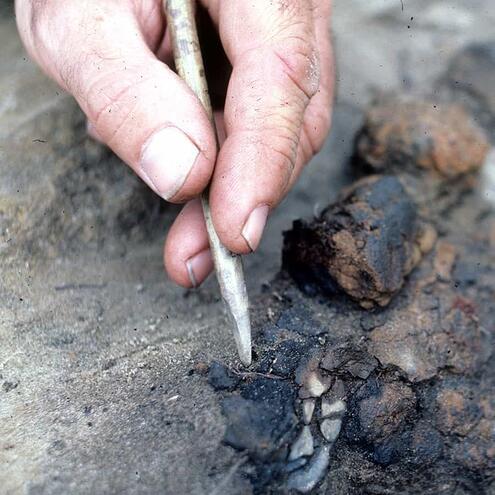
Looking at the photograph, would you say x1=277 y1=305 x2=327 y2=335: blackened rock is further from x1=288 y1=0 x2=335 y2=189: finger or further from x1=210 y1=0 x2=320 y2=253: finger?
x1=288 y1=0 x2=335 y2=189: finger

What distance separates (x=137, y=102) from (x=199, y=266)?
0.51 m

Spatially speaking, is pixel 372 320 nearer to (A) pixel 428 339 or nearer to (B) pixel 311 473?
(A) pixel 428 339

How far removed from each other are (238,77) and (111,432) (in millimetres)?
930

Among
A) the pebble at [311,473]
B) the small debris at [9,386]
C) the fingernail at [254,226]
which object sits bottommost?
the pebble at [311,473]

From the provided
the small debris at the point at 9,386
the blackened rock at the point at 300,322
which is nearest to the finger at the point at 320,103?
the blackened rock at the point at 300,322

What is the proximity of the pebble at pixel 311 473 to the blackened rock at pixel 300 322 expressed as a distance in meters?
0.30

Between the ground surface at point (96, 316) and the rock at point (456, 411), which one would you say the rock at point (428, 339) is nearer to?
the rock at point (456, 411)

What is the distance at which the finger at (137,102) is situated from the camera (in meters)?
1.50

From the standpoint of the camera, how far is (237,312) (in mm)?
1542

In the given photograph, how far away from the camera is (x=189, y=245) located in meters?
1.77

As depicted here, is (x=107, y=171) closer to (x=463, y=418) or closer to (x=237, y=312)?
(x=237, y=312)

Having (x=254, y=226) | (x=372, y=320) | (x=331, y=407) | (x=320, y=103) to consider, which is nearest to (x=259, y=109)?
(x=254, y=226)

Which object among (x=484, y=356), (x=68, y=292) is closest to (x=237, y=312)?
(x=68, y=292)

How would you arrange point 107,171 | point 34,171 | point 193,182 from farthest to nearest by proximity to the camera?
point 107,171, point 34,171, point 193,182
